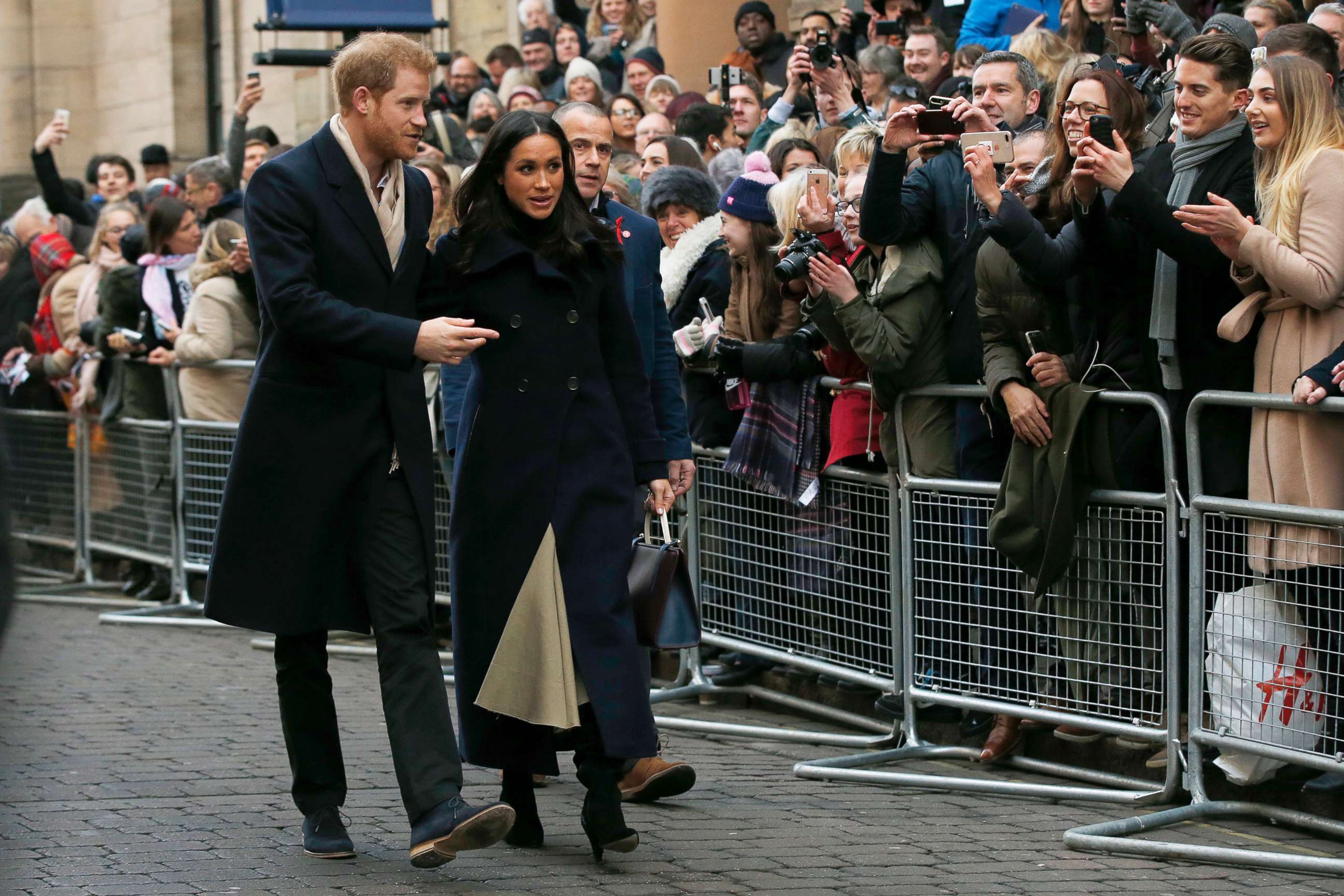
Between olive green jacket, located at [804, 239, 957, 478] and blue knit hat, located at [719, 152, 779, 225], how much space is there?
73 cm

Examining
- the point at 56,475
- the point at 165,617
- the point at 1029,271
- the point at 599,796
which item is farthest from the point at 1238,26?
the point at 56,475

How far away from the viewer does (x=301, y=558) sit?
579cm

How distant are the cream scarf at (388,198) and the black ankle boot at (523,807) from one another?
5.00ft

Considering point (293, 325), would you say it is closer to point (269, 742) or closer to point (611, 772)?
point (611, 772)

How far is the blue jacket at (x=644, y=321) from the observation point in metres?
6.54

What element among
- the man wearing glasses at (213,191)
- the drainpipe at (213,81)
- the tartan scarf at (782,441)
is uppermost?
the drainpipe at (213,81)

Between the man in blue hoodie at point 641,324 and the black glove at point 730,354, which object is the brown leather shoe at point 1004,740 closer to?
the man in blue hoodie at point 641,324

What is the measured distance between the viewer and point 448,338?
5.47 meters

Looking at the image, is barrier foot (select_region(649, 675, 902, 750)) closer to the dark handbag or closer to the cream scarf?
the dark handbag

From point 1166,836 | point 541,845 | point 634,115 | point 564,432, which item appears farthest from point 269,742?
point 634,115

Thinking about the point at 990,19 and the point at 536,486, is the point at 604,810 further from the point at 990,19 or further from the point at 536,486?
the point at 990,19

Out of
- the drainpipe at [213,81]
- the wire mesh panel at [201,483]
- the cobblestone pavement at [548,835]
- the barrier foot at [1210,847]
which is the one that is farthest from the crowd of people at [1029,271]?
the drainpipe at [213,81]

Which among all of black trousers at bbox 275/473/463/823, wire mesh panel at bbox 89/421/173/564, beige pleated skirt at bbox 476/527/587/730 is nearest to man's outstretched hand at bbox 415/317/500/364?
black trousers at bbox 275/473/463/823

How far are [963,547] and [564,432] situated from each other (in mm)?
1875
